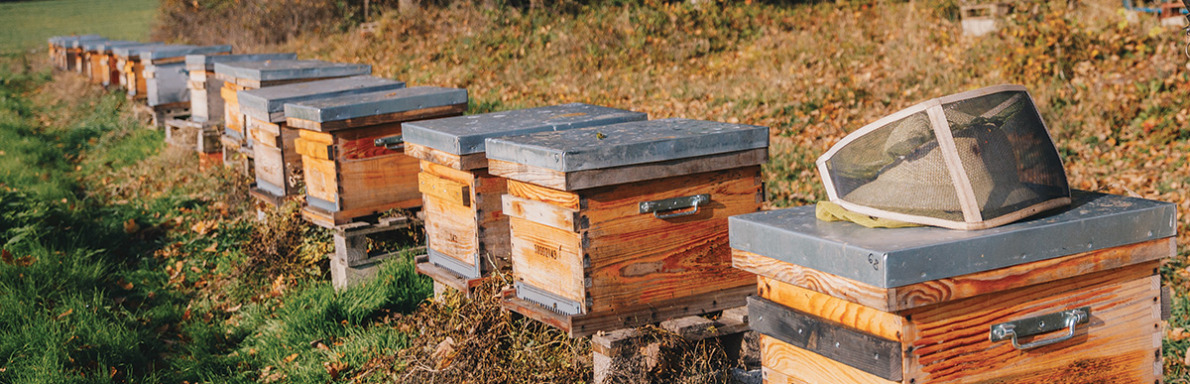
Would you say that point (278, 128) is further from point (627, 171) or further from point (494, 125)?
point (627, 171)

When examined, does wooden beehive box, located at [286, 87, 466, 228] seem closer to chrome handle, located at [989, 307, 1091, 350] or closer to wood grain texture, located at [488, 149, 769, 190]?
wood grain texture, located at [488, 149, 769, 190]

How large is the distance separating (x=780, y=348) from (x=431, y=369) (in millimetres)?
2091

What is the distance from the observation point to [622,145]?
3.58 m

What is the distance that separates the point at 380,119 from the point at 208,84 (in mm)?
4725

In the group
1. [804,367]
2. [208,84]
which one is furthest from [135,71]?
[804,367]

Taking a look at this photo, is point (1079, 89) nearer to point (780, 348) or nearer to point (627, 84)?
point (627, 84)

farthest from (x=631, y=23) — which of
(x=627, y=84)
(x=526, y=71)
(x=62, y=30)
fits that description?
(x=62, y=30)

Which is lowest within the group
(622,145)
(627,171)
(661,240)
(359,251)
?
(359,251)

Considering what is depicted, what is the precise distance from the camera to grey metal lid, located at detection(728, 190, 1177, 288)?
240cm

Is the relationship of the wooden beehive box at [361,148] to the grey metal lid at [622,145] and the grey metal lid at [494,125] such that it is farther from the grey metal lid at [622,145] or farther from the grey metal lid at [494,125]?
the grey metal lid at [622,145]

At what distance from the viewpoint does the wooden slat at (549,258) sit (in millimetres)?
3699

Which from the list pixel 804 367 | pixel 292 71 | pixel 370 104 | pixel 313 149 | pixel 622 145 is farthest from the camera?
pixel 292 71

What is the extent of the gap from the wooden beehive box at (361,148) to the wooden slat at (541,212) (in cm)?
183

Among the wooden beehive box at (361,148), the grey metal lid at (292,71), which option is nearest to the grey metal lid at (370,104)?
the wooden beehive box at (361,148)
